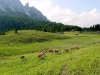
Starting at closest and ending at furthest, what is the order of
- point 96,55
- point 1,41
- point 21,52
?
point 96,55
point 21,52
point 1,41

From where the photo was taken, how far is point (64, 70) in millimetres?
32188

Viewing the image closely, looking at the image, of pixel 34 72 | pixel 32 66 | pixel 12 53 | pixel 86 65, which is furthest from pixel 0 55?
pixel 86 65

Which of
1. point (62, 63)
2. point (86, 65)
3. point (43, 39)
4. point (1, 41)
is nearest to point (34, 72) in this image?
point (62, 63)

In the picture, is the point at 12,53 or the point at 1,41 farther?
the point at 1,41

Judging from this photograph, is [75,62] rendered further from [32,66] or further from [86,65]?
[32,66]

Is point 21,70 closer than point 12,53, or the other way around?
point 21,70

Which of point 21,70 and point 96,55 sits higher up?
point 96,55

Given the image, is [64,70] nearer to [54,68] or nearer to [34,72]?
[54,68]

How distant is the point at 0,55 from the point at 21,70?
1089 inches

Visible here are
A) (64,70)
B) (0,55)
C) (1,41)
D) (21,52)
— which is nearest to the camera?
(64,70)

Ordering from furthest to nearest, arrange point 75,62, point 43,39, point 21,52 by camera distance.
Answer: point 43,39 → point 21,52 → point 75,62

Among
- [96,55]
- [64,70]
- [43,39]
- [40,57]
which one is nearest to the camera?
[64,70]

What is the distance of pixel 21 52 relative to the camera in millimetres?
67750

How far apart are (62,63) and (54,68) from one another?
8.56 feet
